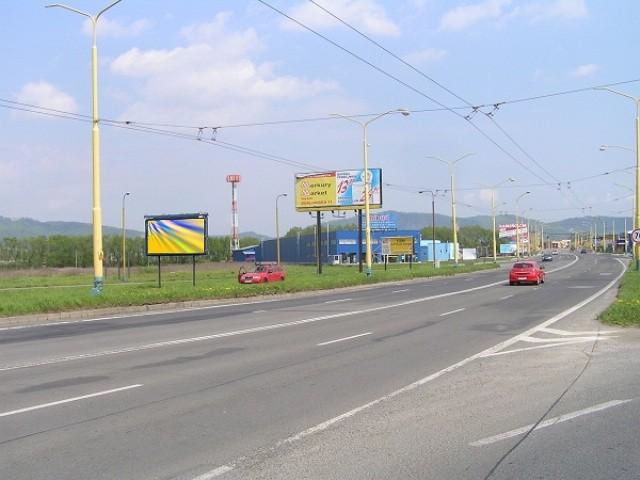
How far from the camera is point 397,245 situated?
74.4m

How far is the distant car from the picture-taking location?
47.7 metres

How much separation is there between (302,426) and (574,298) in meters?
23.6

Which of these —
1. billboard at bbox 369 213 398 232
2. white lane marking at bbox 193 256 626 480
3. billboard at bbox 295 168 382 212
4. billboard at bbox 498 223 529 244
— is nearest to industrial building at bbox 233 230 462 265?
billboard at bbox 369 213 398 232

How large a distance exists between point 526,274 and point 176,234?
20.8 metres

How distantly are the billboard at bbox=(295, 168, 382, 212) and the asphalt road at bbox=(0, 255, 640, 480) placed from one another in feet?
157

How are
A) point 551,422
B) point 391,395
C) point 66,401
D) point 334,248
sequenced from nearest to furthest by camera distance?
1. point 551,422
2. point 66,401
3. point 391,395
4. point 334,248

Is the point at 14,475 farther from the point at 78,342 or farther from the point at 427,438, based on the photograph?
the point at 78,342

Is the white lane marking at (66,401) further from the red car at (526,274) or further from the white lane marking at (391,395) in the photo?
the red car at (526,274)

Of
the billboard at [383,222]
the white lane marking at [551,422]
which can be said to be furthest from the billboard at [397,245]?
the white lane marking at [551,422]

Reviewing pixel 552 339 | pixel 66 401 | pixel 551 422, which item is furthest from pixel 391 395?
pixel 552 339

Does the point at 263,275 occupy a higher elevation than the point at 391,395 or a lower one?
higher

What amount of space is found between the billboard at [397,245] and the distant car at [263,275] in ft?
81.4

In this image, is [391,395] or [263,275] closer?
[391,395]

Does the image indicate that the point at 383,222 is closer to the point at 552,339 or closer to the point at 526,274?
the point at 526,274
